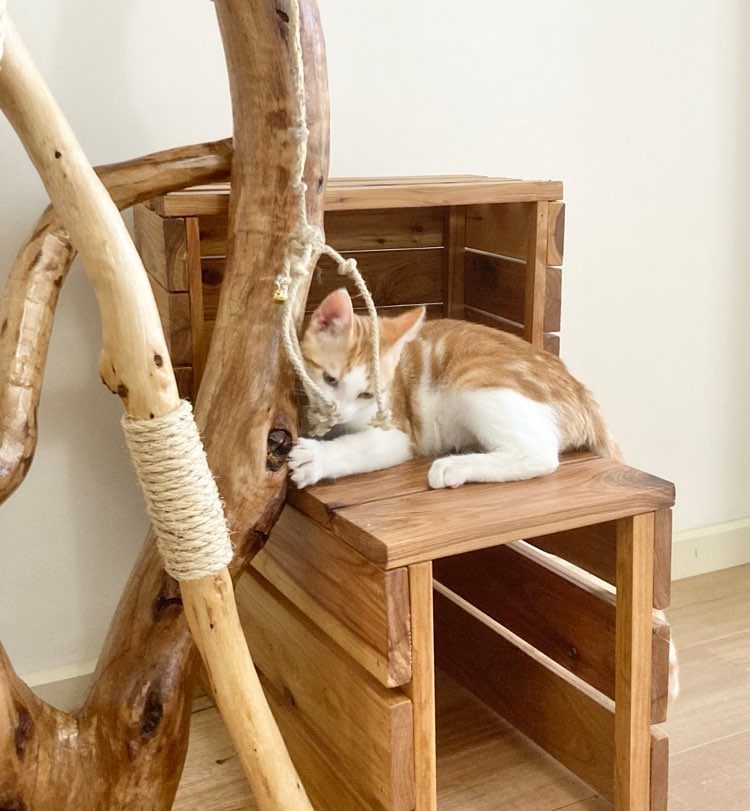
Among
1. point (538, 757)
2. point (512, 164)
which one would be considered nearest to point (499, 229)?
point (512, 164)

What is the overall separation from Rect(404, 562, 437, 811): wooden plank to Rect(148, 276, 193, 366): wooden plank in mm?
487

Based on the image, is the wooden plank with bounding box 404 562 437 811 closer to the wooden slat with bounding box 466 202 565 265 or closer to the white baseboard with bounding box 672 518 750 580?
the wooden slat with bounding box 466 202 565 265

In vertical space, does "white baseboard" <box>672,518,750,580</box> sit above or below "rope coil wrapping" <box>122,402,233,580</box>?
below

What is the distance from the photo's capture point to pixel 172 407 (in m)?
1.02

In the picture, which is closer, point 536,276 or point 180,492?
point 180,492

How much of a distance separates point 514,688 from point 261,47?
107 cm

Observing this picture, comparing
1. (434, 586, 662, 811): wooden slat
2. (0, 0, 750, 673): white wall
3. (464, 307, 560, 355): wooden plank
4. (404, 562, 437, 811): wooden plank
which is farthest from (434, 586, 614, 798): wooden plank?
(0, 0, 750, 673): white wall

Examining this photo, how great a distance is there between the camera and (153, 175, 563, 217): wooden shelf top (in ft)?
4.25

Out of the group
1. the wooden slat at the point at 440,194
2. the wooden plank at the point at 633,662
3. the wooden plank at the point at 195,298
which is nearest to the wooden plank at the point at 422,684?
the wooden plank at the point at 633,662

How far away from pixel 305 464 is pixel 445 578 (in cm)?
63

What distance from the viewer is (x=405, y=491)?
4.04 feet

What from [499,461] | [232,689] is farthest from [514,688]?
[232,689]

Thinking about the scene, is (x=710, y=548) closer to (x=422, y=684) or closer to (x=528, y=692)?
(x=528, y=692)

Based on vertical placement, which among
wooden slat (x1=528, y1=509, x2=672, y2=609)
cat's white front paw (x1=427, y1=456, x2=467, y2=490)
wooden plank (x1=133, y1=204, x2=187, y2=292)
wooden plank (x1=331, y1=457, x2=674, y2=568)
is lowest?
wooden slat (x1=528, y1=509, x2=672, y2=609)
